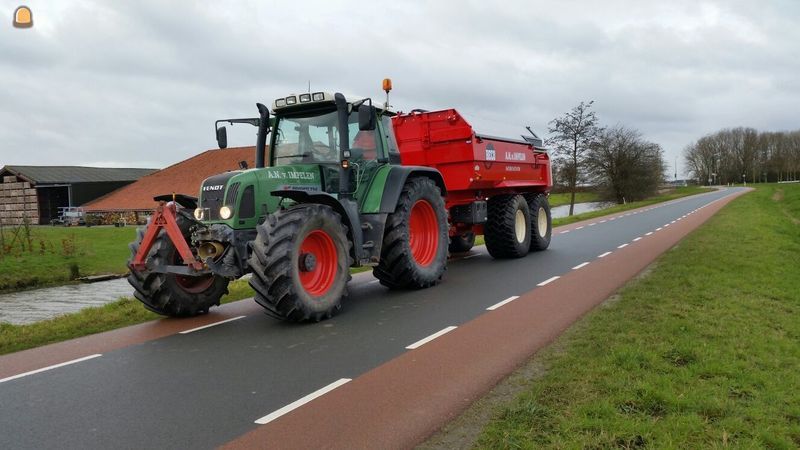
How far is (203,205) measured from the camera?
7418 millimetres

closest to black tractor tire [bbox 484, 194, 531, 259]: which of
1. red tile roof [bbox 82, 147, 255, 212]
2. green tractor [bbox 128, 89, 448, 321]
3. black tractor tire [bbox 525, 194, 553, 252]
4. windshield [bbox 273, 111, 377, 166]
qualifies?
black tractor tire [bbox 525, 194, 553, 252]

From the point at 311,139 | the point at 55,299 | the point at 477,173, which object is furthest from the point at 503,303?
the point at 55,299

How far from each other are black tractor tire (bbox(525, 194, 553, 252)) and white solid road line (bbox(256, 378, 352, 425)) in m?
9.84

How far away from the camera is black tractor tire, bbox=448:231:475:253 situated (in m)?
14.0

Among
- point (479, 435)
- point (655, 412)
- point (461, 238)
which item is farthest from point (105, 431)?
point (461, 238)

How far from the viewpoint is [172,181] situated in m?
43.1

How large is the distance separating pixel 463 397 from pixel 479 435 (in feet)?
2.46

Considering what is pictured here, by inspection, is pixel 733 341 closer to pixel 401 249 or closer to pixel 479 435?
pixel 479 435

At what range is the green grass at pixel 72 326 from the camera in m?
6.88

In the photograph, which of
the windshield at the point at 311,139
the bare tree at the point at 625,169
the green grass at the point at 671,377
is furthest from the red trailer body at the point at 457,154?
the bare tree at the point at 625,169

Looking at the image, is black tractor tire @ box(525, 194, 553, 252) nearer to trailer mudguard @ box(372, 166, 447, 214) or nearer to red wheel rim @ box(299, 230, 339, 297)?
trailer mudguard @ box(372, 166, 447, 214)

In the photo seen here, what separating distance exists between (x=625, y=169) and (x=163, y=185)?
1503 inches

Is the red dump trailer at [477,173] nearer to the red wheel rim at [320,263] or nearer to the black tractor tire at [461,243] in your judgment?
the black tractor tire at [461,243]

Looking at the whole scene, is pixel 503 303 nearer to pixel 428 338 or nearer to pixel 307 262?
pixel 428 338
